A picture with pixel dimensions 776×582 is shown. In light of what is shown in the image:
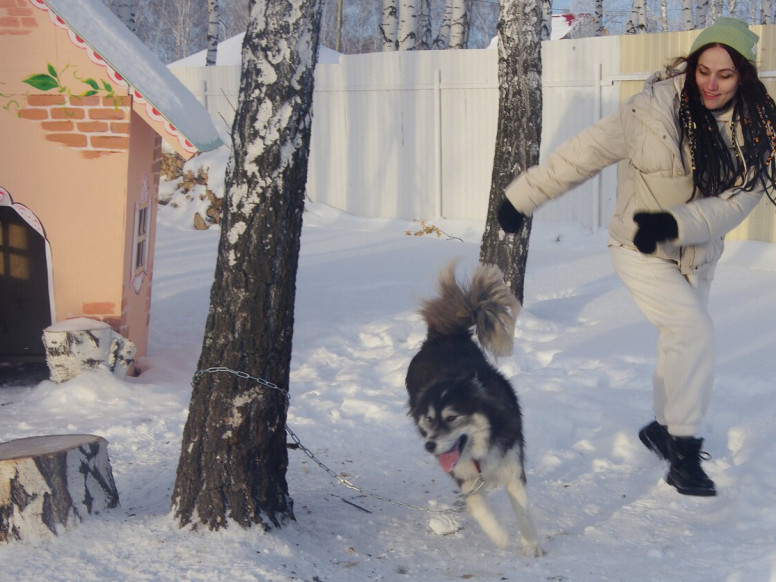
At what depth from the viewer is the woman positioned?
3568 mm

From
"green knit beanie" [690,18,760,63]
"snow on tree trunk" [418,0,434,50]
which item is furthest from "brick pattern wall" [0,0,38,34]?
"snow on tree trunk" [418,0,434,50]

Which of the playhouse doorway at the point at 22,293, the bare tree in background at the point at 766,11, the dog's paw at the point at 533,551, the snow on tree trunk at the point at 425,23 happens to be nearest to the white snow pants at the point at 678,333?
the dog's paw at the point at 533,551

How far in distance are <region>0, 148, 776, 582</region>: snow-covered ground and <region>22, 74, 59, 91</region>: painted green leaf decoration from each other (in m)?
1.96

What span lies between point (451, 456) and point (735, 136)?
5.64ft

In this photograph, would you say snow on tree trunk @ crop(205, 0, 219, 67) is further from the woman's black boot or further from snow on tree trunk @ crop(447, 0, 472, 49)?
the woman's black boot

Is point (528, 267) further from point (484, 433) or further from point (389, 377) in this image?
point (484, 433)

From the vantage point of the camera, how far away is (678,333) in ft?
12.6

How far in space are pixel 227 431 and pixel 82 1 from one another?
148 inches

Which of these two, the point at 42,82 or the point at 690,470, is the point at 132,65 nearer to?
the point at 42,82

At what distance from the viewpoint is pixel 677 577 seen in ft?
11.2

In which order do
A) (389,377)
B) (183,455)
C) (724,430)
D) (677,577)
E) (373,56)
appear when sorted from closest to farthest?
(677,577) → (183,455) → (724,430) → (389,377) → (373,56)

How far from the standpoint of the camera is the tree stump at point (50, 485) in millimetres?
3508

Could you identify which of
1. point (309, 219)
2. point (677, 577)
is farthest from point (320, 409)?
point (309, 219)

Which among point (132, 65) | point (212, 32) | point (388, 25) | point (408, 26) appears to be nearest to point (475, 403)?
point (132, 65)
